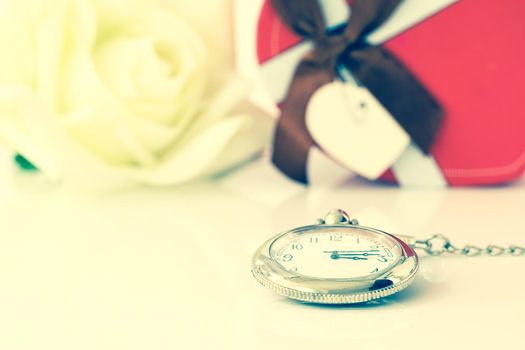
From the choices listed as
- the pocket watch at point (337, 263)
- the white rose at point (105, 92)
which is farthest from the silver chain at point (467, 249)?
the white rose at point (105, 92)

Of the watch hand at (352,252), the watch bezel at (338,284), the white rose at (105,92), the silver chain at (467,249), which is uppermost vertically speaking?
the white rose at (105,92)

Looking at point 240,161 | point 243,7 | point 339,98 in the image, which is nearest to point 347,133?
point 339,98

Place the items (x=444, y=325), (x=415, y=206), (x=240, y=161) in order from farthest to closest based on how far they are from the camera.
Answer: (x=240, y=161) → (x=415, y=206) → (x=444, y=325)

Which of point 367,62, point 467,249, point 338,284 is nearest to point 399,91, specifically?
point 367,62

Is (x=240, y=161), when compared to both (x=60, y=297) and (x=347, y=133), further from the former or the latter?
(x=60, y=297)

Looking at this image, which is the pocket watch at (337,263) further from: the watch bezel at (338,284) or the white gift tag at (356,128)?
the white gift tag at (356,128)

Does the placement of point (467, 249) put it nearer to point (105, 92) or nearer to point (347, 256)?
point (347, 256)

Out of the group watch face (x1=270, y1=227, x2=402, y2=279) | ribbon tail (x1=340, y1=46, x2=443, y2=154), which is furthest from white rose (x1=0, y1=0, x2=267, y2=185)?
watch face (x1=270, y1=227, x2=402, y2=279)
